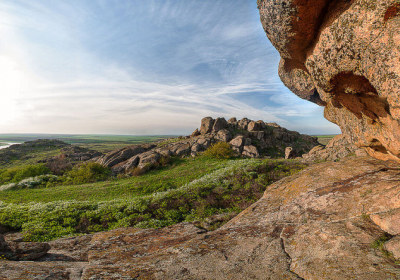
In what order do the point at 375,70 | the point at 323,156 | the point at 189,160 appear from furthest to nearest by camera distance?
the point at 189,160
the point at 323,156
the point at 375,70

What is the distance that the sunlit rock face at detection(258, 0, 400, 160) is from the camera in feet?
18.2

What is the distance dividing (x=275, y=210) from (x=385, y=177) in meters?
4.52

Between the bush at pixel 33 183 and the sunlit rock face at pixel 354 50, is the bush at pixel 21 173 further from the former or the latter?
the sunlit rock face at pixel 354 50

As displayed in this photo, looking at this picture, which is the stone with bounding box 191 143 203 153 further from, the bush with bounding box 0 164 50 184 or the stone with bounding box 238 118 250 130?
the bush with bounding box 0 164 50 184

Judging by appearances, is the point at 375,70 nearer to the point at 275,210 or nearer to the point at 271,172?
the point at 275,210

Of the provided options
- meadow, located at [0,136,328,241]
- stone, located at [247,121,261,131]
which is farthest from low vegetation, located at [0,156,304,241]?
stone, located at [247,121,261,131]

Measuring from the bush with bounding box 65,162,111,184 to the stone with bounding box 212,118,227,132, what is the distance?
83.4 feet

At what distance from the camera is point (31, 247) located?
6262 mm

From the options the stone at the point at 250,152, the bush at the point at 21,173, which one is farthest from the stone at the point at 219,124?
the bush at the point at 21,173

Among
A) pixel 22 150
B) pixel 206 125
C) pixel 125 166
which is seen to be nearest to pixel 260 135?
pixel 206 125

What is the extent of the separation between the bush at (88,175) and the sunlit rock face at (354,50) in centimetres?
3140

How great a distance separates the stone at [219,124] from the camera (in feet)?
145

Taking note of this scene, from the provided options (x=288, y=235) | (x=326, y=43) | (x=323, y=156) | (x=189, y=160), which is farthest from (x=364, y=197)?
(x=189, y=160)

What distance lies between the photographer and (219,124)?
44.8 metres
